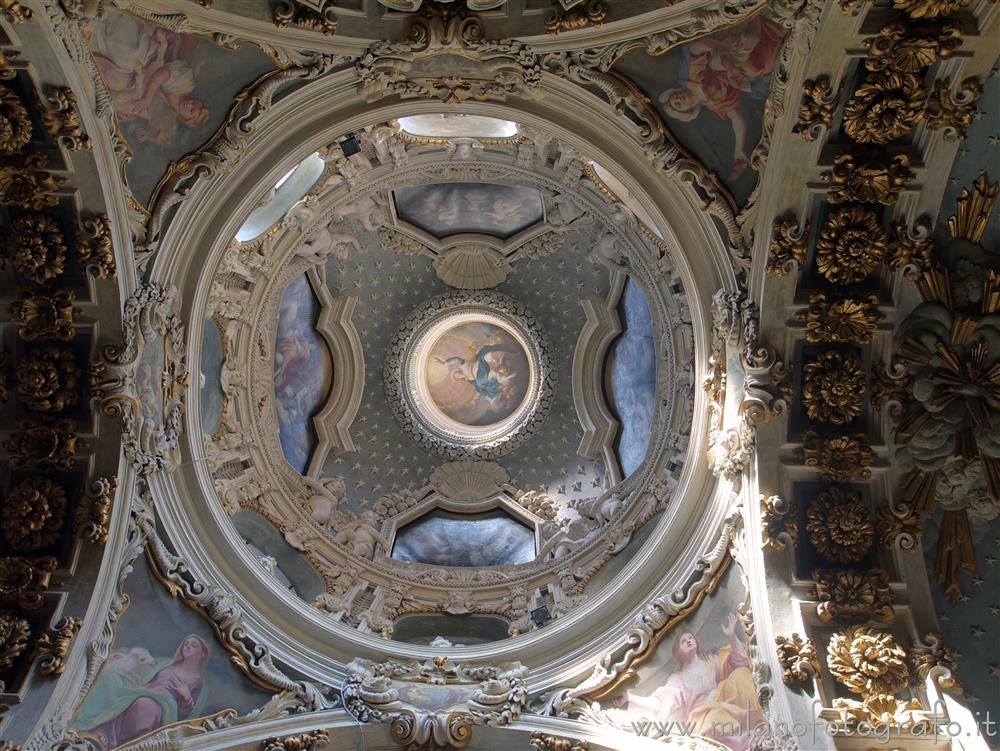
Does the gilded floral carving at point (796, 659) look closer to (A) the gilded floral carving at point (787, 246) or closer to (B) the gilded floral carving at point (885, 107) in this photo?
(A) the gilded floral carving at point (787, 246)

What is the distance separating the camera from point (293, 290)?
53.9 ft

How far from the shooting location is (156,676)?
11.0 m

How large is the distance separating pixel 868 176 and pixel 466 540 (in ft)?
35.2

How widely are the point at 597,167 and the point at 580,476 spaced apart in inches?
270

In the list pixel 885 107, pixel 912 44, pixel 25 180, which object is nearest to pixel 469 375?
pixel 25 180

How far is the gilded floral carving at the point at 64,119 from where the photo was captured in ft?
29.8

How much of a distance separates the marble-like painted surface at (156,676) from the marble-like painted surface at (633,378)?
757 cm

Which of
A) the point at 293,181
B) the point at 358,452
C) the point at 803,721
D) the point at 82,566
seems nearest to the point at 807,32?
the point at 803,721

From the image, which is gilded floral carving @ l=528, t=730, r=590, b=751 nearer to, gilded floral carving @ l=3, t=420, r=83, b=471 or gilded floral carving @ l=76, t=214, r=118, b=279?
gilded floral carving @ l=3, t=420, r=83, b=471

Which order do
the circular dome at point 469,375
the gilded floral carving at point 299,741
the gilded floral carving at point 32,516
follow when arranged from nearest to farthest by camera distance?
the gilded floral carving at point 32,516 → the gilded floral carving at point 299,741 → the circular dome at point 469,375

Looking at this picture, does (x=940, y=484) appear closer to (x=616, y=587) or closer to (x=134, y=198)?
(x=616, y=587)

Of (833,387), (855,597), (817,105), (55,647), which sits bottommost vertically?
(55,647)

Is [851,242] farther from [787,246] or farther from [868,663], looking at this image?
[868,663]

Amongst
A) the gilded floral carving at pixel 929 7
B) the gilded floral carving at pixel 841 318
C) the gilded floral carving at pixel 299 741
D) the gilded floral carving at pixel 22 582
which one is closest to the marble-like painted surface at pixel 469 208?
the gilded floral carving at pixel 841 318
